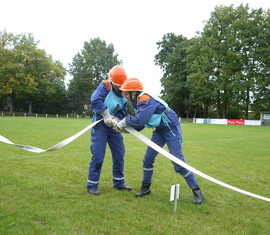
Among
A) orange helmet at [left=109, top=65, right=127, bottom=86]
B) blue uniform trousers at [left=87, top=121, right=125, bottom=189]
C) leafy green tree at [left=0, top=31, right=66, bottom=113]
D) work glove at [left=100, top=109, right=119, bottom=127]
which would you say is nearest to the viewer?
work glove at [left=100, top=109, right=119, bottom=127]

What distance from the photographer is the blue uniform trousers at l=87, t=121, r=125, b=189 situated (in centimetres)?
478

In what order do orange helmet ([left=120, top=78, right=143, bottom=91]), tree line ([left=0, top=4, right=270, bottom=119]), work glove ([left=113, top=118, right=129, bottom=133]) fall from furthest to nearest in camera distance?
tree line ([left=0, top=4, right=270, bottom=119]) → work glove ([left=113, top=118, right=129, bottom=133]) → orange helmet ([left=120, top=78, right=143, bottom=91])

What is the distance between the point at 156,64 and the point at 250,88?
954 inches

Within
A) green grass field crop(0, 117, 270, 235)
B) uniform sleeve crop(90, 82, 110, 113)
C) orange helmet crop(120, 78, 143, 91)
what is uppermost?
orange helmet crop(120, 78, 143, 91)

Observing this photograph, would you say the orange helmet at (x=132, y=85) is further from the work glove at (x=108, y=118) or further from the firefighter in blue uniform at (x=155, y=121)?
the work glove at (x=108, y=118)

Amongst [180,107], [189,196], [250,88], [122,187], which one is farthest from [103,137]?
[180,107]

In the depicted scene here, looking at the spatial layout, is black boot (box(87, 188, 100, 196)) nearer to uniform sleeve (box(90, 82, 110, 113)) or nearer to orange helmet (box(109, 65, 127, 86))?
uniform sleeve (box(90, 82, 110, 113))

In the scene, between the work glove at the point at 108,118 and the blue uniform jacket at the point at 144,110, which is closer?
the blue uniform jacket at the point at 144,110

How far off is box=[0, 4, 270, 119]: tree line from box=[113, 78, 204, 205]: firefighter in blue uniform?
40.1m

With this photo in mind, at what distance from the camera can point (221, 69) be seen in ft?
147

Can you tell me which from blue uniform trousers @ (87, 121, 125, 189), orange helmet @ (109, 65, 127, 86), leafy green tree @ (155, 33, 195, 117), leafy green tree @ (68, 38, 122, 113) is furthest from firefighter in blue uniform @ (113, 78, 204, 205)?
leafy green tree @ (68, 38, 122, 113)

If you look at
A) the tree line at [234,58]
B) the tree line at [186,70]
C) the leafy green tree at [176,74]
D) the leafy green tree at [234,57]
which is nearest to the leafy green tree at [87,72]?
the tree line at [186,70]

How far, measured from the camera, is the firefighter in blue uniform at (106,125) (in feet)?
15.4

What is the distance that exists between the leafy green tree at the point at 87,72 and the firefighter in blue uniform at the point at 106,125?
57.1 m
